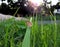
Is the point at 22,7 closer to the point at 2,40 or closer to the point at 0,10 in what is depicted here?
the point at 0,10

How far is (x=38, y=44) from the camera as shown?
1.52 m

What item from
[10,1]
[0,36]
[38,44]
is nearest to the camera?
[38,44]

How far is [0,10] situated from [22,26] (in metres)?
10.1

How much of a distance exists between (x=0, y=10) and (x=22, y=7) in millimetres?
1739

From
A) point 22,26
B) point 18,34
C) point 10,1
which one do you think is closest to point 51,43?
point 18,34

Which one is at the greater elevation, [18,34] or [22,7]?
[18,34]

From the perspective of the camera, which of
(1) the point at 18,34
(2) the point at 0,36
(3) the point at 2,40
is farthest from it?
(1) the point at 18,34

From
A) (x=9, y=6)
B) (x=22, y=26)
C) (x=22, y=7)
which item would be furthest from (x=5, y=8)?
(x=22, y=26)

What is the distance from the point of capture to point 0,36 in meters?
1.78

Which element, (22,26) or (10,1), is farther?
(10,1)

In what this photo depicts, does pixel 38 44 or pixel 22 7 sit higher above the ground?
pixel 38 44

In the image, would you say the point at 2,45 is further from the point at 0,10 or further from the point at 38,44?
the point at 0,10

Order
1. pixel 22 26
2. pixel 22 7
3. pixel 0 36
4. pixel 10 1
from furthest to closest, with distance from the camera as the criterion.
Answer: pixel 10 1 → pixel 22 7 → pixel 22 26 → pixel 0 36

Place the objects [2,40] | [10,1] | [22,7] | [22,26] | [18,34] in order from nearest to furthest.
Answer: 1. [2,40]
2. [18,34]
3. [22,26]
4. [22,7]
5. [10,1]
